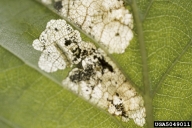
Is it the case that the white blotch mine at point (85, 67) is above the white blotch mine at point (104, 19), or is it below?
below

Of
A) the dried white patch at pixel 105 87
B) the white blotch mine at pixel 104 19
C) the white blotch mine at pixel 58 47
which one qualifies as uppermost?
the white blotch mine at pixel 104 19

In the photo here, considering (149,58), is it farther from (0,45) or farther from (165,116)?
(0,45)

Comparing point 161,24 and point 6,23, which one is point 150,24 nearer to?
point 161,24

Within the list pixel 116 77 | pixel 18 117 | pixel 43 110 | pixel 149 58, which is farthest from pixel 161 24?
pixel 18 117

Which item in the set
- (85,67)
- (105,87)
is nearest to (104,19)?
(85,67)

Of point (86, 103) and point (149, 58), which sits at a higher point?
point (149, 58)

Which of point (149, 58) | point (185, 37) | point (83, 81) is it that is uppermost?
point (185, 37)

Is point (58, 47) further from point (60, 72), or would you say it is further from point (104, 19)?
point (104, 19)
